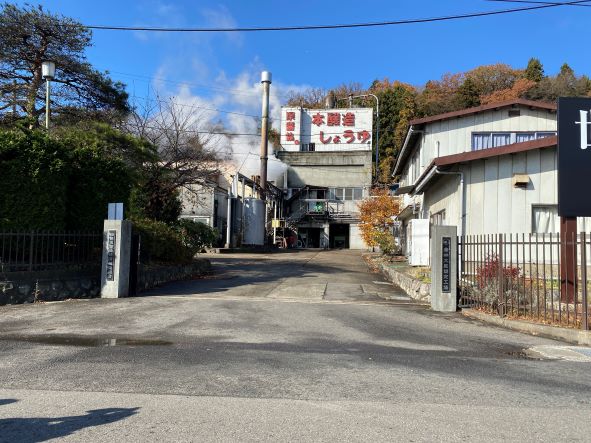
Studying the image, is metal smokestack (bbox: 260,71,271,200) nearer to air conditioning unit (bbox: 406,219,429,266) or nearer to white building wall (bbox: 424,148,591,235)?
air conditioning unit (bbox: 406,219,429,266)

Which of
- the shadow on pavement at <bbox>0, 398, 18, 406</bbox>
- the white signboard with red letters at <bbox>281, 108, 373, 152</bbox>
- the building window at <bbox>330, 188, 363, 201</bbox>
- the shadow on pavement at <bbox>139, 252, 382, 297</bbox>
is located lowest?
the shadow on pavement at <bbox>0, 398, 18, 406</bbox>

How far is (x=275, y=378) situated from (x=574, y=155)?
812 cm

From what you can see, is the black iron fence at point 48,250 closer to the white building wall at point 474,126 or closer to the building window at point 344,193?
the white building wall at point 474,126

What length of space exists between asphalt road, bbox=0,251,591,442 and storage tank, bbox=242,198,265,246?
28.5 metres

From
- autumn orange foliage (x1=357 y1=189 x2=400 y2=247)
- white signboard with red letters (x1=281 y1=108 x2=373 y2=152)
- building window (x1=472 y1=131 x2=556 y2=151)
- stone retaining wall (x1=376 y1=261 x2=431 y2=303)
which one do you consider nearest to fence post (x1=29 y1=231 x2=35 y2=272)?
stone retaining wall (x1=376 y1=261 x2=431 y2=303)

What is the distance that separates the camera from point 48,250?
12688 mm

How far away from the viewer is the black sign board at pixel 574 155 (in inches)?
405

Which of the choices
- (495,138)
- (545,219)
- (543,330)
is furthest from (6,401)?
(495,138)

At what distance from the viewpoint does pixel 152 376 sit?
592 cm

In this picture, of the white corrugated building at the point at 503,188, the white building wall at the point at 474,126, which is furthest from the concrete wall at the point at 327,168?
the white corrugated building at the point at 503,188

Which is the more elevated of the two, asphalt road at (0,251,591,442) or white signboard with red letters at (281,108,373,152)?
white signboard with red letters at (281,108,373,152)

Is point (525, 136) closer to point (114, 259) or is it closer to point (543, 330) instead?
point (543, 330)

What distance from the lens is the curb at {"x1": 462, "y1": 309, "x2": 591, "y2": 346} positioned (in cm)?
870

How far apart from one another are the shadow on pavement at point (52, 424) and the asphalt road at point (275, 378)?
0.02 meters
